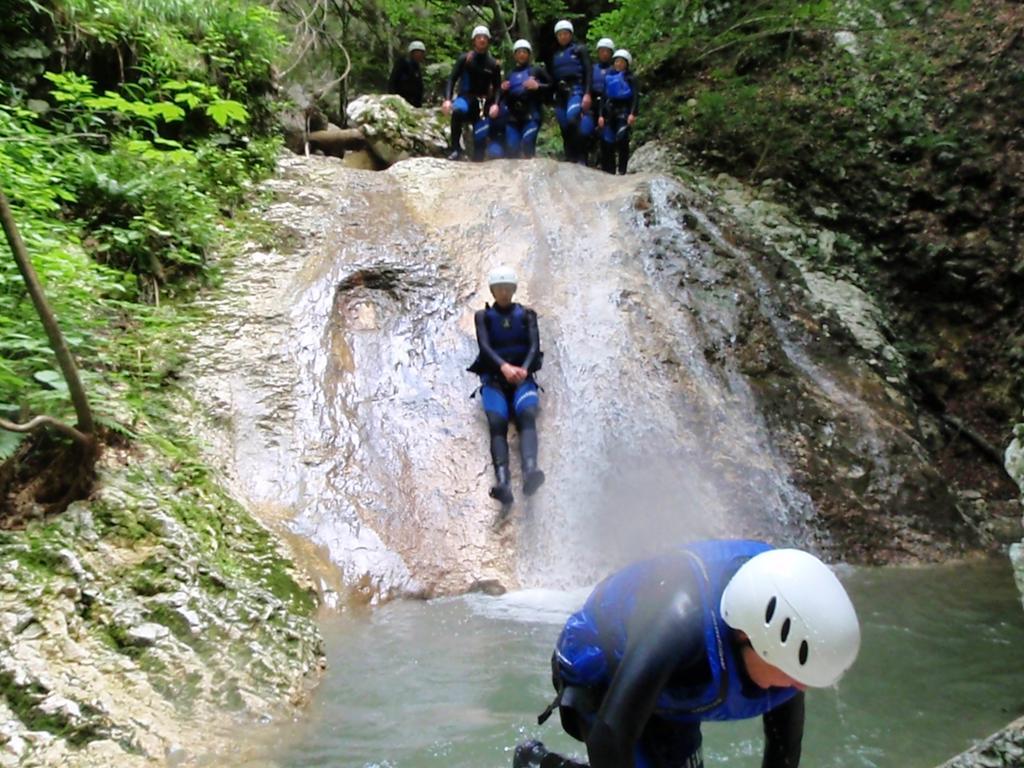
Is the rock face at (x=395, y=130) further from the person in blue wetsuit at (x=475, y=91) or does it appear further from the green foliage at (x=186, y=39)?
the green foliage at (x=186, y=39)

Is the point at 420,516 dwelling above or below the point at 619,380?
below

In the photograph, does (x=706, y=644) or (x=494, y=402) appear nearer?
(x=706, y=644)

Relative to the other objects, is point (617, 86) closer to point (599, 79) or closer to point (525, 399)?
point (599, 79)

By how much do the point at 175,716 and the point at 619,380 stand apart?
4.30 m

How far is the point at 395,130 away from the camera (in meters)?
11.1

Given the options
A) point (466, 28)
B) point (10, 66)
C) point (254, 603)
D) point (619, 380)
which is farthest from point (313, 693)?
point (466, 28)

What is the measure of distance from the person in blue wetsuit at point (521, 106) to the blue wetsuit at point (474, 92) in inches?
6.1

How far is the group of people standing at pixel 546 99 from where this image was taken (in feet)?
31.7

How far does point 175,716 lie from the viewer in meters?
3.06

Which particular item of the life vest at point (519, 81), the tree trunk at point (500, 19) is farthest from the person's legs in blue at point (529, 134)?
the tree trunk at point (500, 19)

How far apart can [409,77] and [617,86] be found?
422 cm

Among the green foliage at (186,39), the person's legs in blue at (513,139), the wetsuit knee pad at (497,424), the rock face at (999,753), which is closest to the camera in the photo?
the rock face at (999,753)

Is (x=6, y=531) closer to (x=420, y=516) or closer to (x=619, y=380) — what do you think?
(x=420, y=516)

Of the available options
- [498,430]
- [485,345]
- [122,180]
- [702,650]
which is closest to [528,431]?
[498,430]
